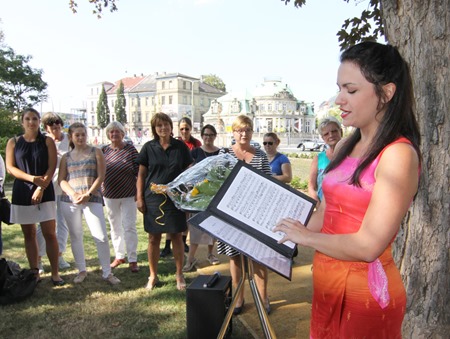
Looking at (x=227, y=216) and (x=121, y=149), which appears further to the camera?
(x=121, y=149)

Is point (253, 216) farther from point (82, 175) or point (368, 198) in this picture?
point (82, 175)

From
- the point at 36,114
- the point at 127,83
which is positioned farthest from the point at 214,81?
the point at 36,114

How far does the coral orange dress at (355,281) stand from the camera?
156cm

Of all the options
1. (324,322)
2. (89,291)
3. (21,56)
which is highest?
(21,56)

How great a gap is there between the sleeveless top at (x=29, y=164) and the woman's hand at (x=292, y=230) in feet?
13.0

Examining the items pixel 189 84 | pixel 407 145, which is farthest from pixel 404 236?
pixel 189 84

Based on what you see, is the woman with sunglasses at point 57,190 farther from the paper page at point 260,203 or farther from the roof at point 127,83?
the roof at point 127,83

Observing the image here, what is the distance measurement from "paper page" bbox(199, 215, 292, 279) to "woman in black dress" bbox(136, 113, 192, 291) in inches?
110

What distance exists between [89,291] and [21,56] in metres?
30.8

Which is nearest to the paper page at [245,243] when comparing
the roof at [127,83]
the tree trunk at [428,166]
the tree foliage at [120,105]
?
the tree trunk at [428,166]

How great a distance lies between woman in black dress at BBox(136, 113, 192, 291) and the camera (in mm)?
4629

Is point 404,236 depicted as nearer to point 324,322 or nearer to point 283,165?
point 324,322

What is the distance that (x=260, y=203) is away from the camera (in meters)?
1.83

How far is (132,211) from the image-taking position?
5562 mm
